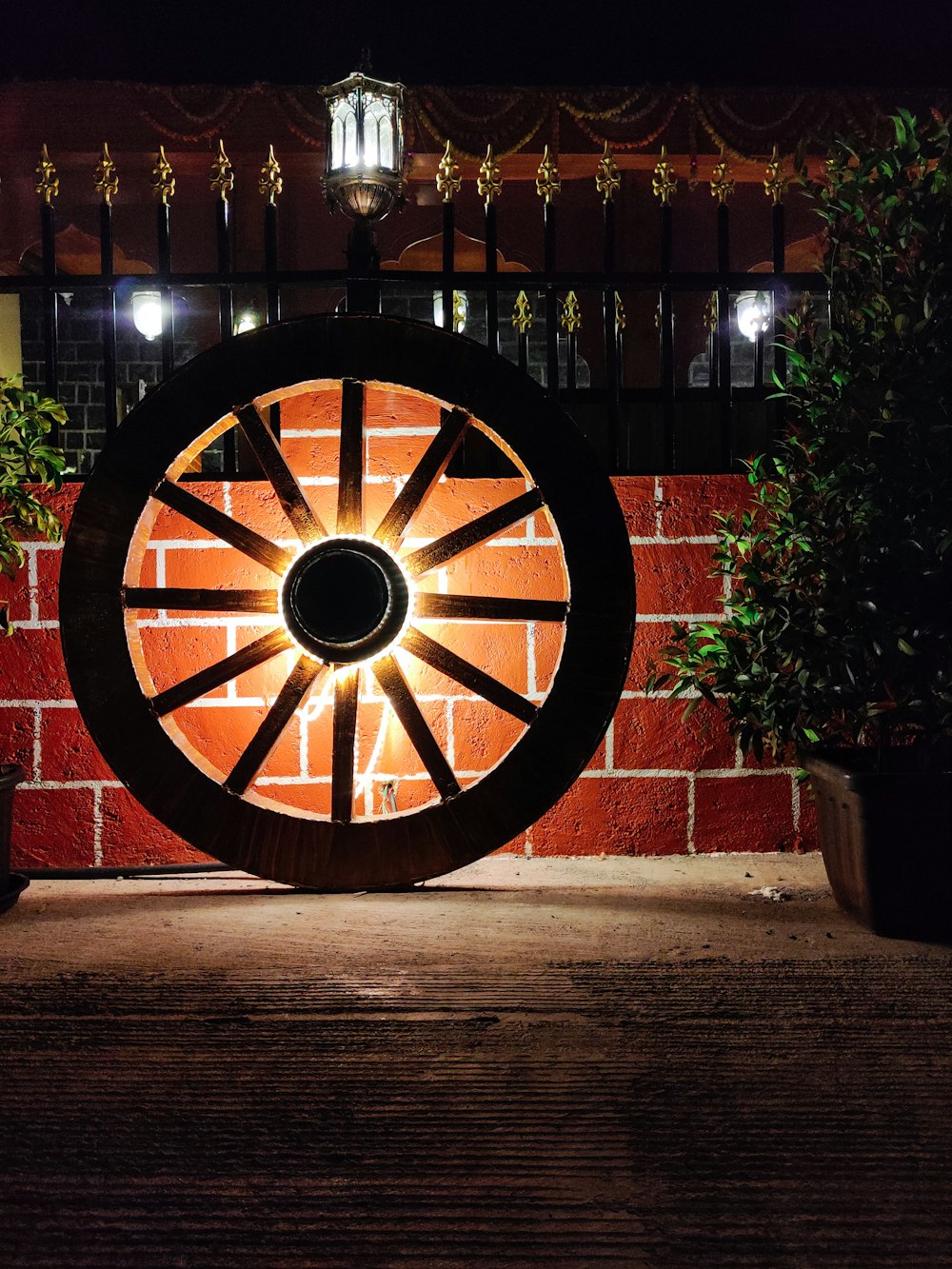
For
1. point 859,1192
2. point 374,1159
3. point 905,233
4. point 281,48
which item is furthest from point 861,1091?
point 281,48

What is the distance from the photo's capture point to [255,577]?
9.11 feet

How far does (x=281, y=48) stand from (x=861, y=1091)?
302 inches

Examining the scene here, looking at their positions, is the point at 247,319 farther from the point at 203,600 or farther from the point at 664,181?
the point at 203,600

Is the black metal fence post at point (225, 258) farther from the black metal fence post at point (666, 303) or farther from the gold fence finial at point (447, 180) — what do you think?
the black metal fence post at point (666, 303)

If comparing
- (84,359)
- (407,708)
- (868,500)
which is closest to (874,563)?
(868,500)

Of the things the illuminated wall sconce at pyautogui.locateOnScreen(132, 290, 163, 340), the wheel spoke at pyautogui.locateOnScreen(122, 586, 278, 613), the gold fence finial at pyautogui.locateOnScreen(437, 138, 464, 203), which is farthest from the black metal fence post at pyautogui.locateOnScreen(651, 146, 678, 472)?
the illuminated wall sconce at pyautogui.locateOnScreen(132, 290, 163, 340)

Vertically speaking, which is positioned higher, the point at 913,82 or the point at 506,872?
the point at 913,82

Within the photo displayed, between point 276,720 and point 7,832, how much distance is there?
2.34 ft

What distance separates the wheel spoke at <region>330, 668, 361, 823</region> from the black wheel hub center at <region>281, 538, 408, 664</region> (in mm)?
80

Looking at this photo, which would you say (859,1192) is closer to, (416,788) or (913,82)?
(416,788)

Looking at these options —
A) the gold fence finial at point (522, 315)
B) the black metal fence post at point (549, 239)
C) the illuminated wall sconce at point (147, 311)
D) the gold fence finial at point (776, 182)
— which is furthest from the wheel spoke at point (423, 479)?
the illuminated wall sconce at point (147, 311)

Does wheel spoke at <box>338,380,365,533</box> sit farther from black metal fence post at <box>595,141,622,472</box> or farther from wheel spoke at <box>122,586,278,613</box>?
black metal fence post at <box>595,141,622,472</box>

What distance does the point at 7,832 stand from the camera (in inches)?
95.9

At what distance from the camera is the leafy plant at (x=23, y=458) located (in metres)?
2.42
